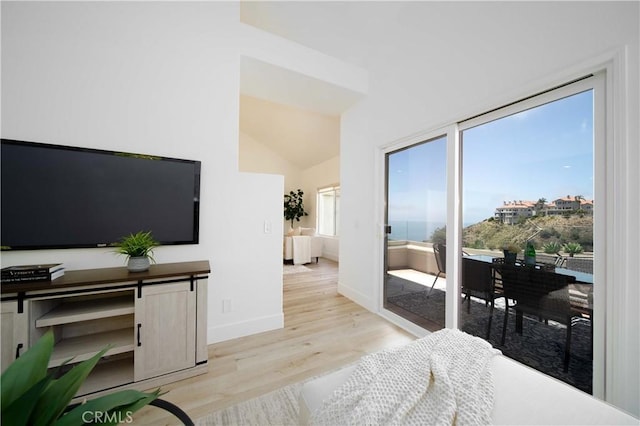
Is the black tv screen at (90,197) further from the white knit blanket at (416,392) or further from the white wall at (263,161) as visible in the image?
the white wall at (263,161)

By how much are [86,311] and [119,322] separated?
45 centimetres

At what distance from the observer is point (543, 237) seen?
1.64m

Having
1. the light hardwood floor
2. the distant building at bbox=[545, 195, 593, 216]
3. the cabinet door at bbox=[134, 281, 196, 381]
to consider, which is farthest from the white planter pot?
the distant building at bbox=[545, 195, 593, 216]

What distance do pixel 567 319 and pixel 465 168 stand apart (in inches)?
49.9

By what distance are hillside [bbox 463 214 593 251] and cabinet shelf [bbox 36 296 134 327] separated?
2.69 meters

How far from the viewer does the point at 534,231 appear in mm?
1682

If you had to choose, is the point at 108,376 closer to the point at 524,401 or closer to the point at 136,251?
the point at 136,251

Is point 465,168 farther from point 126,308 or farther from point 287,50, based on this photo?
point 126,308

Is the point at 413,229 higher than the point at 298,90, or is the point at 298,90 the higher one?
the point at 298,90

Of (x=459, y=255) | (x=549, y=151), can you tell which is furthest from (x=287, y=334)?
(x=549, y=151)

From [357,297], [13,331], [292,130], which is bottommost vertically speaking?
[357,297]

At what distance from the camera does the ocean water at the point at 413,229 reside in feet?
8.07

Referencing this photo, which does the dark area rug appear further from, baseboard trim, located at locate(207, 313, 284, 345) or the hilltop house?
baseboard trim, located at locate(207, 313, 284, 345)

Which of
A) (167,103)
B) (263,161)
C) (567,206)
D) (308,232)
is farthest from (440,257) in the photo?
(263,161)
